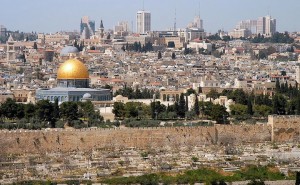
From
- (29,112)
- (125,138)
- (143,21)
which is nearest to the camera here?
(125,138)

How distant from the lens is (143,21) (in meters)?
185

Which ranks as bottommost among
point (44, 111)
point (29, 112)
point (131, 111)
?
point (131, 111)

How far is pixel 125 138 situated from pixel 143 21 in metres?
140

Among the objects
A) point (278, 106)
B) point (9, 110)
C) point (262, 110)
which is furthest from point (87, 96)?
point (278, 106)

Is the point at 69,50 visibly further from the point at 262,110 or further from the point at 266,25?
the point at 266,25

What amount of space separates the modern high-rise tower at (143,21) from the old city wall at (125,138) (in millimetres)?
136022

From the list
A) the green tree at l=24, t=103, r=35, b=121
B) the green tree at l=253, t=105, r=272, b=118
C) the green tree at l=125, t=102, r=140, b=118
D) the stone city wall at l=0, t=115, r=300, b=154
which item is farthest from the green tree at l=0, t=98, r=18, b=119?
the green tree at l=253, t=105, r=272, b=118

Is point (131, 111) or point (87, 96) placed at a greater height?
point (87, 96)

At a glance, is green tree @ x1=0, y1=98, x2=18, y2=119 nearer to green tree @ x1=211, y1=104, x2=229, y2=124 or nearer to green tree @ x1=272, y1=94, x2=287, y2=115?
green tree @ x1=211, y1=104, x2=229, y2=124

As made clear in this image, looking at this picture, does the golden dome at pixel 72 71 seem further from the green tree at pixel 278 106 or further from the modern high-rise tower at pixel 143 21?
the modern high-rise tower at pixel 143 21

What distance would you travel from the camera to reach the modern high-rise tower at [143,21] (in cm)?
18450

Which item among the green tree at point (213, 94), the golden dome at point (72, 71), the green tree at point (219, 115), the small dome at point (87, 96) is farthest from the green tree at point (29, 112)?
the green tree at point (213, 94)

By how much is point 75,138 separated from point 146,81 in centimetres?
4140

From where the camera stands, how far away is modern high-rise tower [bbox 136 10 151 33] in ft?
605
